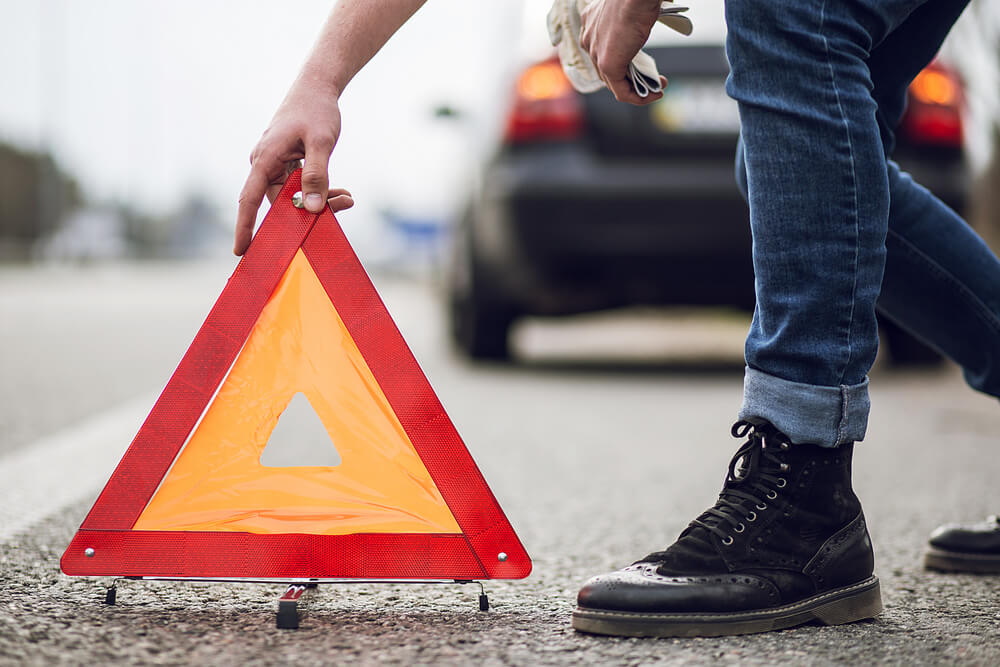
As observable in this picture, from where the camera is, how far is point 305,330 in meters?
1.86

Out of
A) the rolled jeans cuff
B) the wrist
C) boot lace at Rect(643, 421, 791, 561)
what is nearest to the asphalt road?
boot lace at Rect(643, 421, 791, 561)

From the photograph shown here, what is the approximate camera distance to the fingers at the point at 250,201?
180 cm

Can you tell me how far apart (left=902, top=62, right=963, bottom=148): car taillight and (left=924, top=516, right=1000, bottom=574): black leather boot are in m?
3.30

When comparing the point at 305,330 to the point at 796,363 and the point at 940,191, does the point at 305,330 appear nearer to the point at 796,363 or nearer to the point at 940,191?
the point at 796,363

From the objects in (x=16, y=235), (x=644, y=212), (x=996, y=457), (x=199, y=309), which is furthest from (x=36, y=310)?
(x=16, y=235)

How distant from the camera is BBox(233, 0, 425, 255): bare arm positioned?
1.79m

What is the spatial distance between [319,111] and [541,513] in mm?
1221

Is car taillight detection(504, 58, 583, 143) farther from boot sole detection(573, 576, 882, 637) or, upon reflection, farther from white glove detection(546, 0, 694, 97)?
boot sole detection(573, 576, 882, 637)

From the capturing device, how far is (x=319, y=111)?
1801 millimetres

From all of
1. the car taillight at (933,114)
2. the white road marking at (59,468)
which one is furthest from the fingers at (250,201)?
the car taillight at (933,114)

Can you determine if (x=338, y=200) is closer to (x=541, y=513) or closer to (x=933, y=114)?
(x=541, y=513)

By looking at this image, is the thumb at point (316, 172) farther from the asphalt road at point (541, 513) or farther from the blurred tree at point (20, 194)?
the blurred tree at point (20, 194)

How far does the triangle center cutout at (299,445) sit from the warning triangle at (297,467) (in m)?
1.15

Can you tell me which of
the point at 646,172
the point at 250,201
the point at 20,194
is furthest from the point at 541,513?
the point at 20,194
